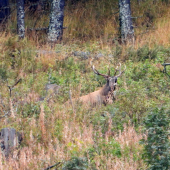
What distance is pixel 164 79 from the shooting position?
8758 millimetres

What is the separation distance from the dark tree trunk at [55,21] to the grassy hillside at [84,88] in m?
0.44

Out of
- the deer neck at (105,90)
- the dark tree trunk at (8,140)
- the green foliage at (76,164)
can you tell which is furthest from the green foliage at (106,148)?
the deer neck at (105,90)

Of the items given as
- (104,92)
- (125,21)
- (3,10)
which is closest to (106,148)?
(104,92)

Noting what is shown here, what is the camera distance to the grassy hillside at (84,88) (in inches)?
191

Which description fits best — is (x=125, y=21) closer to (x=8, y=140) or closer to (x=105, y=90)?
(x=105, y=90)

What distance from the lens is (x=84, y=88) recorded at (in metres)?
8.80

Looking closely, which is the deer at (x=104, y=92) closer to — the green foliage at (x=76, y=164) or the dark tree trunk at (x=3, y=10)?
the green foliage at (x=76, y=164)

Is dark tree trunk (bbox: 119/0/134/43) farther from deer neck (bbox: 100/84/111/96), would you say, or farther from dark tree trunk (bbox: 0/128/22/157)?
dark tree trunk (bbox: 0/128/22/157)

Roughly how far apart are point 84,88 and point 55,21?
4277mm

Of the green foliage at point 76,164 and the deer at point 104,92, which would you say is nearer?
the green foliage at point 76,164

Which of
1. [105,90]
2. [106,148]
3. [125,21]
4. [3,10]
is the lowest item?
[106,148]

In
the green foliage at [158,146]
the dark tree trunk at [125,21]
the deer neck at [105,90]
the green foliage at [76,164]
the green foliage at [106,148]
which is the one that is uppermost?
the dark tree trunk at [125,21]

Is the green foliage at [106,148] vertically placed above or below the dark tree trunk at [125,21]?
below

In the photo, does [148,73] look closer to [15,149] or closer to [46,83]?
[46,83]
